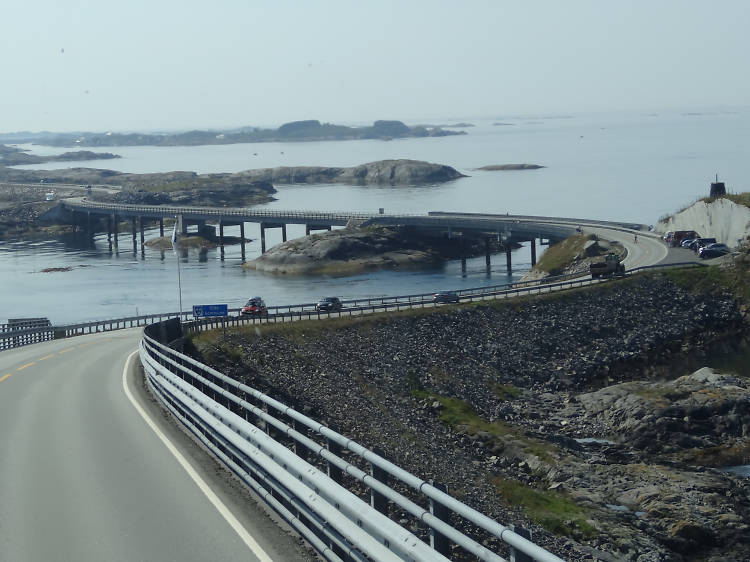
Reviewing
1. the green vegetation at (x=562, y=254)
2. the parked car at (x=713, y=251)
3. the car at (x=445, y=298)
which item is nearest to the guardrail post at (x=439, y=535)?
the car at (x=445, y=298)

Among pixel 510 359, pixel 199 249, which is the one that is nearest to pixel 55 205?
pixel 199 249

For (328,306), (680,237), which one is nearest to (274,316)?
(328,306)

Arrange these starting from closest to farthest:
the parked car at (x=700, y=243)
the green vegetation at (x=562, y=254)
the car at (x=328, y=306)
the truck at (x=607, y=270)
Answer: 1. the car at (x=328, y=306)
2. the truck at (x=607, y=270)
3. the parked car at (x=700, y=243)
4. the green vegetation at (x=562, y=254)

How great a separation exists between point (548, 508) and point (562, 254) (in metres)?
60.1

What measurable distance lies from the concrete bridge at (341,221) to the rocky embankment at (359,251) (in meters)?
1.64

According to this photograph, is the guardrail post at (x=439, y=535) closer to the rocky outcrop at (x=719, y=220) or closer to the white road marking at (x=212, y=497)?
the white road marking at (x=212, y=497)

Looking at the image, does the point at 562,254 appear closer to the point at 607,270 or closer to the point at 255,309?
the point at 607,270

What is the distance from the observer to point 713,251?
7325 cm

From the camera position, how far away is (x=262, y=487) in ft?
41.6

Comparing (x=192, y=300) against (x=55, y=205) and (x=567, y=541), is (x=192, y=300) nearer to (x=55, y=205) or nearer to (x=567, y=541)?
(x=567, y=541)

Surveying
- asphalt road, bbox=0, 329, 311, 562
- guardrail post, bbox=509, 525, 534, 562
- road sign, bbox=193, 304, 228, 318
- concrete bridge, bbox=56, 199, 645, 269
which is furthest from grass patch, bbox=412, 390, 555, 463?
concrete bridge, bbox=56, 199, 645, 269

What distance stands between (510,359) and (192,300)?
43451 mm

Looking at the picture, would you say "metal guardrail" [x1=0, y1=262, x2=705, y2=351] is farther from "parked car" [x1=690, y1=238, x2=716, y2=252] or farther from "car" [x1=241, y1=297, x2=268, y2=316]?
"parked car" [x1=690, y1=238, x2=716, y2=252]

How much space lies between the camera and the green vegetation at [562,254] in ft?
275
